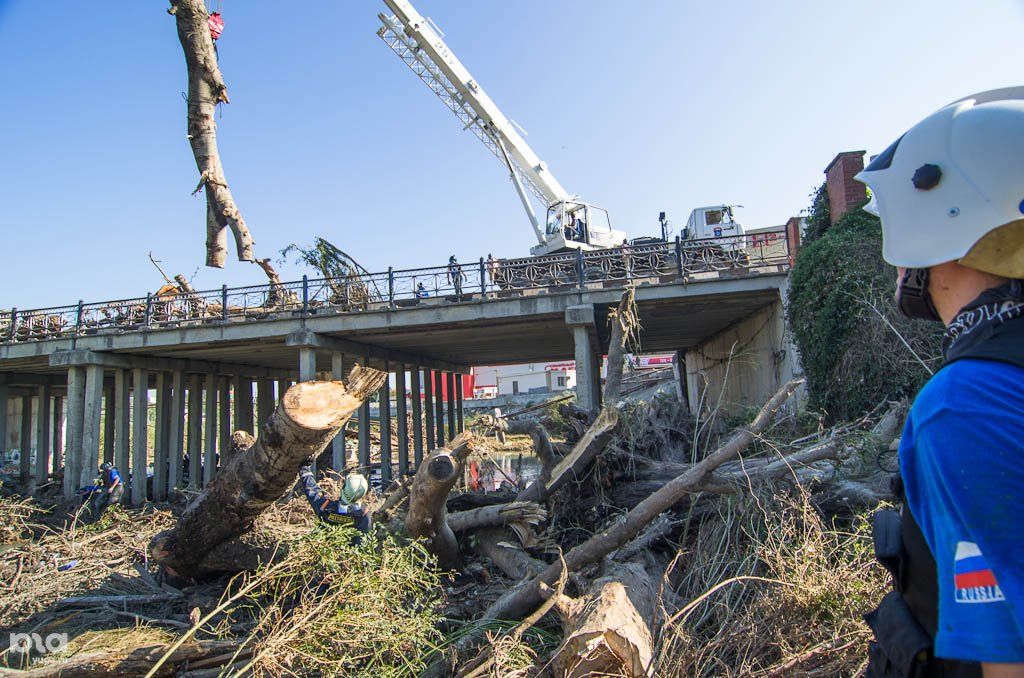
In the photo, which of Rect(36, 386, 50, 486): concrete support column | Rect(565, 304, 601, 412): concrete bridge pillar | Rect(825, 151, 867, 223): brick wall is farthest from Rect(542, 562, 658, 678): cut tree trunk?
Rect(36, 386, 50, 486): concrete support column

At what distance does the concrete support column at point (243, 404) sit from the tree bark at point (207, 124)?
1926 cm

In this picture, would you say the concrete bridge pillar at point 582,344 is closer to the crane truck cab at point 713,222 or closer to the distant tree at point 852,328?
the distant tree at point 852,328

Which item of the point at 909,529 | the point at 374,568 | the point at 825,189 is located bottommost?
the point at 374,568

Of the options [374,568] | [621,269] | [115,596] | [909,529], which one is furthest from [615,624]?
[621,269]

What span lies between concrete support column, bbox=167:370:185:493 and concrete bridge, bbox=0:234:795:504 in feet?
0.15

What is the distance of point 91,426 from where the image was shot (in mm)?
17266

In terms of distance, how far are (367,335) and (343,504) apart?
37.1 feet

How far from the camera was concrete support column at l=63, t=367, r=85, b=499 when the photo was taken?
17000 millimetres

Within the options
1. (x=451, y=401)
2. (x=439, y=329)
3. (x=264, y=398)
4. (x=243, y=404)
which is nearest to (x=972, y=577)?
(x=439, y=329)

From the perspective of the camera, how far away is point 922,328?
31.3 ft

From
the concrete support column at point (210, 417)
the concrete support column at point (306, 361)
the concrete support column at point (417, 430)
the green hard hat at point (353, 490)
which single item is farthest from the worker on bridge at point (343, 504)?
the concrete support column at point (210, 417)

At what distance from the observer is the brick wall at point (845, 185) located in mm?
12008

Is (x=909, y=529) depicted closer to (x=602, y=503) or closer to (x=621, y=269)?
(x=602, y=503)

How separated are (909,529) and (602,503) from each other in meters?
5.47
